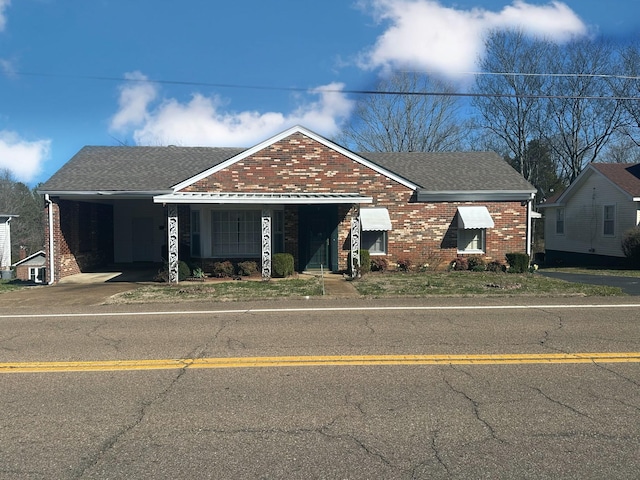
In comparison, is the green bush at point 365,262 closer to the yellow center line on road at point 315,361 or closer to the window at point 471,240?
the window at point 471,240

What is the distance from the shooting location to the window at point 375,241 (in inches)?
720

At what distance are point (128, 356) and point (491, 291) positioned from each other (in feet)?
30.8

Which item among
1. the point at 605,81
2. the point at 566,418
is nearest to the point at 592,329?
the point at 566,418

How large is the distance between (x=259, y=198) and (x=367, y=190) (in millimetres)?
4250

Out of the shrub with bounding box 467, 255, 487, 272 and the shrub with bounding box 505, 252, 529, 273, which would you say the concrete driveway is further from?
the shrub with bounding box 467, 255, 487, 272

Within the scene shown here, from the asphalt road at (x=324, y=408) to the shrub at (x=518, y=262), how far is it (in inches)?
400

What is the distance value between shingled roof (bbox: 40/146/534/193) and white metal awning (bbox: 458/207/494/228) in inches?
31.9

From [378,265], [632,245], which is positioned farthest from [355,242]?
[632,245]

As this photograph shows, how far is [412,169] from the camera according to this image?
2078 centimetres

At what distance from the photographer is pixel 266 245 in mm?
16016

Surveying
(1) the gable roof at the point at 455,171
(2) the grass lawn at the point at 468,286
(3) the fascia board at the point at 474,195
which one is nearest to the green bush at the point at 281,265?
(2) the grass lawn at the point at 468,286

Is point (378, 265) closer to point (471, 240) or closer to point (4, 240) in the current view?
point (471, 240)

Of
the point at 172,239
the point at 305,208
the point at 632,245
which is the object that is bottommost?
the point at 632,245

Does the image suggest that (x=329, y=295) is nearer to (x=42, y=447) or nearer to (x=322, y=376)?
(x=322, y=376)
